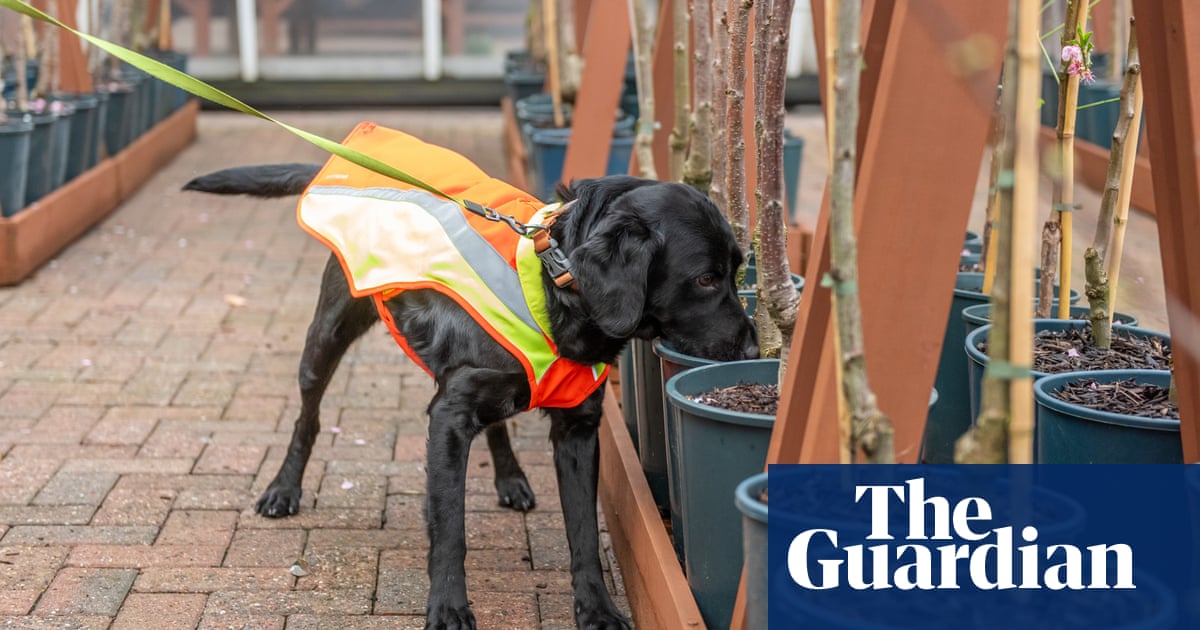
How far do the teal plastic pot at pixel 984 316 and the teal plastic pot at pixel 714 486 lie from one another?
3.98ft

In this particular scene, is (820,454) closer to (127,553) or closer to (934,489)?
(934,489)

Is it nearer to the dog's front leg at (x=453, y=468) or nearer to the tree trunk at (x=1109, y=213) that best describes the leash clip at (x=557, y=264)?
the dog's front leg at (x=453, y=468)

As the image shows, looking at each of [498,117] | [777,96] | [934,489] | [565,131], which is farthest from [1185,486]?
[498,117]

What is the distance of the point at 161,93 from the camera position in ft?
36.4

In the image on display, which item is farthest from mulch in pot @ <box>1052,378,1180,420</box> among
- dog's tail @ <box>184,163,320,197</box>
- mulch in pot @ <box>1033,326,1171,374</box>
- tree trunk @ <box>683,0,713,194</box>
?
dog's tail @ <box>184,163,320,197</box>

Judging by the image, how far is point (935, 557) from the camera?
1.97 metres

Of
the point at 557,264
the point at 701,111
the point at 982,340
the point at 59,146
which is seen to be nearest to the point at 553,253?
the point at 557,264

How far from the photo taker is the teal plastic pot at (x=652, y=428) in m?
3.48

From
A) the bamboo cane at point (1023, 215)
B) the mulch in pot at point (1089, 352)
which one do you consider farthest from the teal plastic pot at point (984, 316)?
the bamboo cane at point (1023, 215)

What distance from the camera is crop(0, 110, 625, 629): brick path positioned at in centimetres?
330

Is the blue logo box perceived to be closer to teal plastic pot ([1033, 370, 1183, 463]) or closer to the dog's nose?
teal plastic pot ([1033, 370, 1183, 463])

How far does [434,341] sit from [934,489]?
5.14 ft

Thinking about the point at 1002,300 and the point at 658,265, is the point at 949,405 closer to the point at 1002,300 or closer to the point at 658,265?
the point at 658,265

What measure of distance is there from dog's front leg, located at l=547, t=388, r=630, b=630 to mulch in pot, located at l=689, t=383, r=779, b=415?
523 mm
